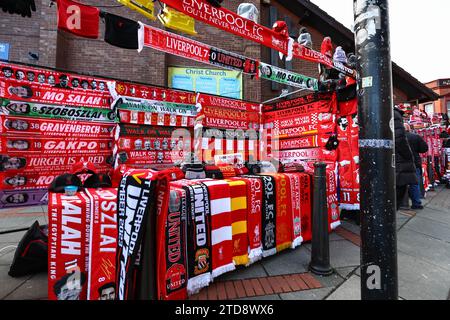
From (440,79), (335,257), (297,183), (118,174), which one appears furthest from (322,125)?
(440,79)

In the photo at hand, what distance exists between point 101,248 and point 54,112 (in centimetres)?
214

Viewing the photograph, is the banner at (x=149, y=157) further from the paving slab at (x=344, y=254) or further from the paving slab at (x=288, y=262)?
the paving slab at (x=344, y=254)

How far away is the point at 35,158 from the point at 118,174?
1.08 m

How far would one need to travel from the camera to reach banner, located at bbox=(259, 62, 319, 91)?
400cm

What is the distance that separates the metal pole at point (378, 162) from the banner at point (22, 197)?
11.8 ft

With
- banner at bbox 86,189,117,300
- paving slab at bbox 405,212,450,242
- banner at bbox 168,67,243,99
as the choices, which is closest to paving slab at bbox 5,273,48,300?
banner at bbox 86,189,117,300

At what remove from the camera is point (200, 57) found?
3287 millimetres

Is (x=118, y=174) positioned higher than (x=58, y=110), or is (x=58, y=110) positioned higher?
(x=58, y=110)

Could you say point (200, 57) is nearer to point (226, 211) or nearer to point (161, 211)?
point (226, 211)

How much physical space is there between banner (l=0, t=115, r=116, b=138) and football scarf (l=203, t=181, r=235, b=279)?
2128 millimetres

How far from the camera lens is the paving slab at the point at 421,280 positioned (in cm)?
204

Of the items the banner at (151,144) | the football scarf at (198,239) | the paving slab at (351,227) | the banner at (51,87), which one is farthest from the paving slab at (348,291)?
the banner at (51,87)

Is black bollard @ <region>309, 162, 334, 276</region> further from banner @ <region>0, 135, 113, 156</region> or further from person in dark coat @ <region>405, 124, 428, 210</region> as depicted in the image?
person in dark coat @ <region>405, 124, 428, 210</region>
